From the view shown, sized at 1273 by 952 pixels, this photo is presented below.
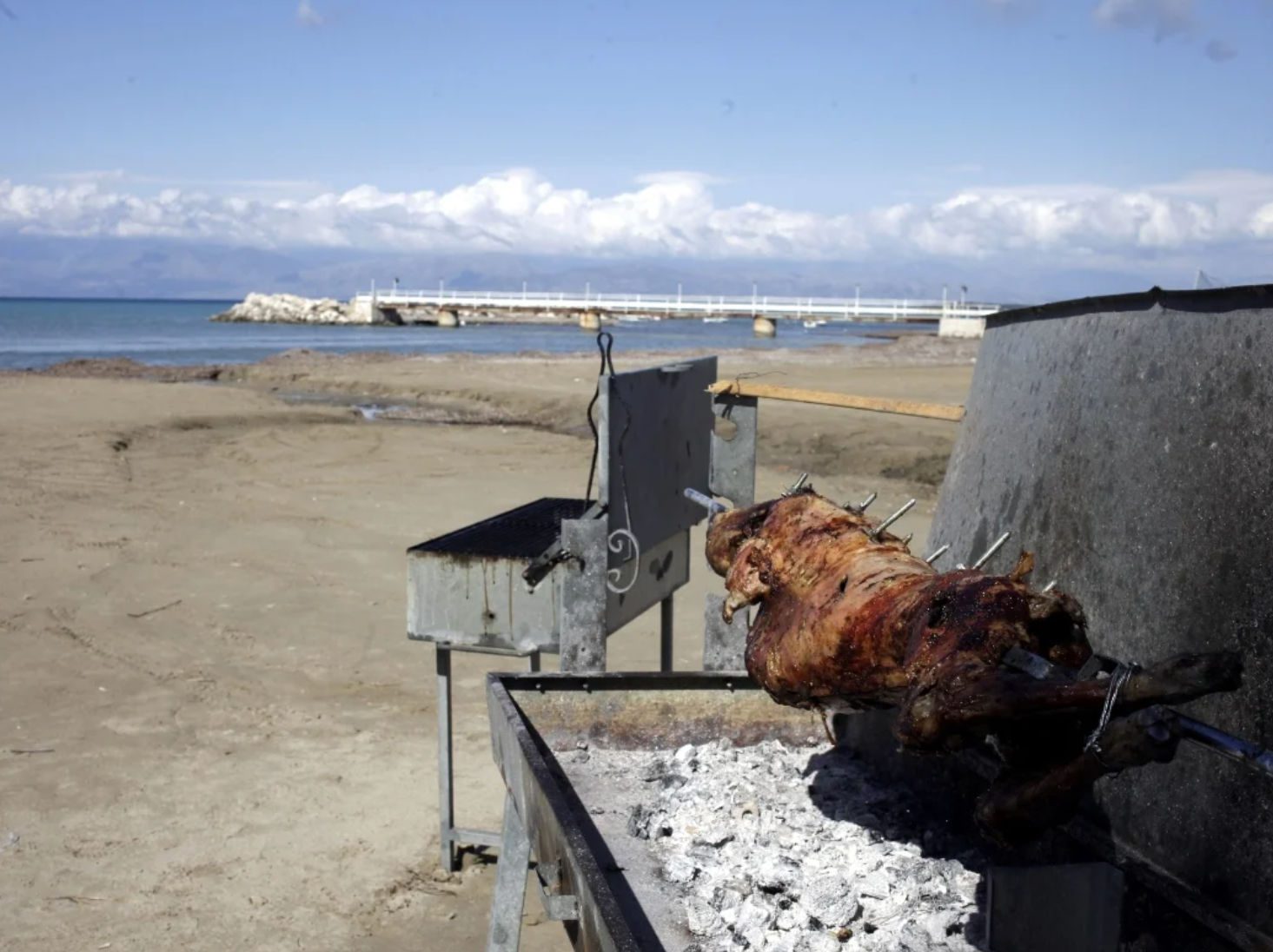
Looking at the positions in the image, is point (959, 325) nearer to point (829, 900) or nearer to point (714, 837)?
point (714, 837)

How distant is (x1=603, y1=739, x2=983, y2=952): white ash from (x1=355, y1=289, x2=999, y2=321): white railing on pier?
6221cm

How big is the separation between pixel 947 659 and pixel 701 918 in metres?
1.09

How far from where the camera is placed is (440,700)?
608 centimetres

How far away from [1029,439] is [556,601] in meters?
2.29

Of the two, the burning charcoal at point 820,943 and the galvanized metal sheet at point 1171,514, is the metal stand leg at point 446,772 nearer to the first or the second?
the burning charcoal at point 820,943

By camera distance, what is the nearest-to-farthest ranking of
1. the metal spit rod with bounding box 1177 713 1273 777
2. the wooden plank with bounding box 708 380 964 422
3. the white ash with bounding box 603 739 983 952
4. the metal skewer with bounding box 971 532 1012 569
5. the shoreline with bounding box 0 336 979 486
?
the metal spit rod with bounding box 1177 713 1273 777 < the metal skewer with bounding box 971 532 1012 569 < the white ash with bounding box 603 739 983 952 < the wooden plank with bounding box 708 380 964 422 < the shoreline with bounding box 0 336 979 486

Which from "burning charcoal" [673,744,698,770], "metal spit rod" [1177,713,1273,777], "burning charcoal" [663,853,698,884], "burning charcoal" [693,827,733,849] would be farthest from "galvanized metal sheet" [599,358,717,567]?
"metal spit rod" [1177,713,1273,777]

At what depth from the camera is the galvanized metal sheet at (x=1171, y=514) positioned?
2506mm

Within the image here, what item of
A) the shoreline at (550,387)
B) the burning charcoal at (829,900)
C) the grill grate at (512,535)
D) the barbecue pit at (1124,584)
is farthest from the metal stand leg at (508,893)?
the shoreline at (550,387)

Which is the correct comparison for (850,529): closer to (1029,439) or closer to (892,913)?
(1029,439)

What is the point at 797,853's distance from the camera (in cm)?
360

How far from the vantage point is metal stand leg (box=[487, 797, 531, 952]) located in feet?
13.3

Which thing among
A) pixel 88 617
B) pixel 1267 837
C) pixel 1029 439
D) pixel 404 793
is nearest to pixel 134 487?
pixel 88 617

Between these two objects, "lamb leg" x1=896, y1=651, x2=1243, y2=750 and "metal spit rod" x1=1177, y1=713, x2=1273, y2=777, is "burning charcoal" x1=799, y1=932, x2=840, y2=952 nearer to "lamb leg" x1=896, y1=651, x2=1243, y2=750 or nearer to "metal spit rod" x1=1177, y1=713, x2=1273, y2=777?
"lamb leg" x1=896, y1=651, x2=1243, y2=750
